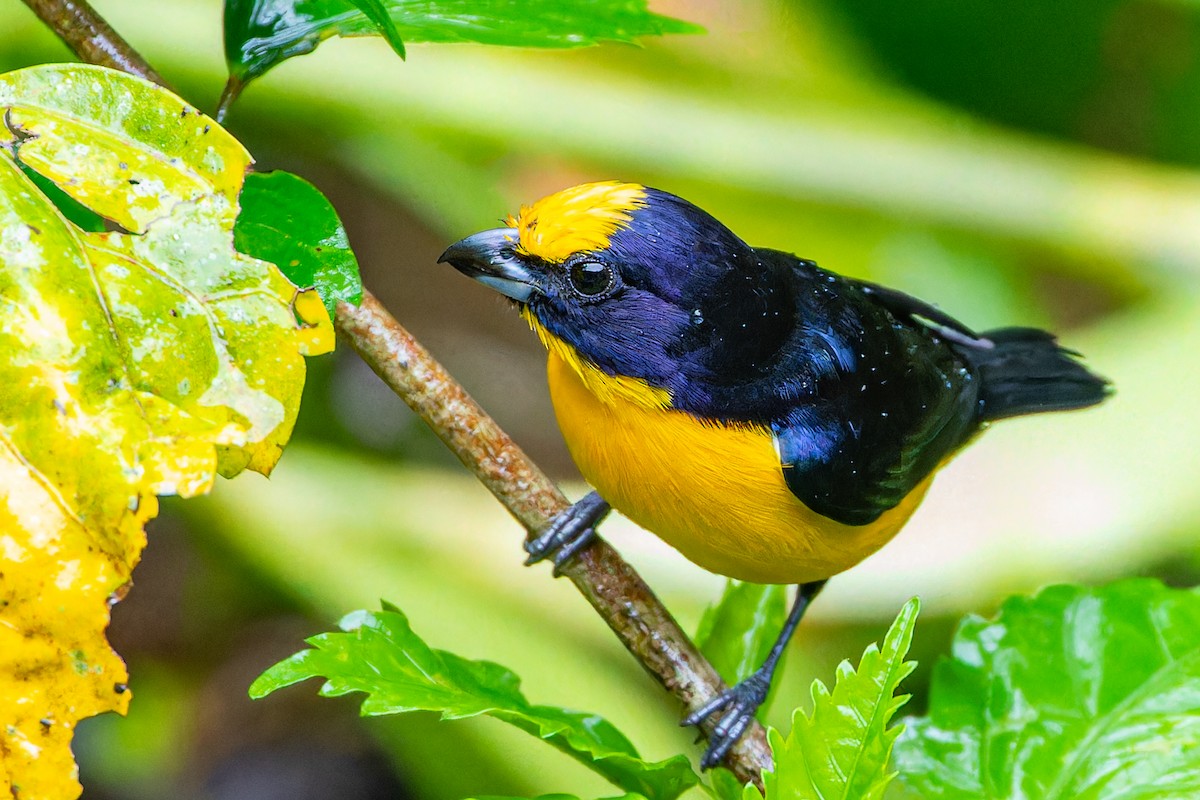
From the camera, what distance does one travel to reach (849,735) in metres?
1.15

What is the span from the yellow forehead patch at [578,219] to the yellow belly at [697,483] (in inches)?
8.6

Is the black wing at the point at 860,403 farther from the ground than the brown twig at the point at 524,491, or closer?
farther from the ground

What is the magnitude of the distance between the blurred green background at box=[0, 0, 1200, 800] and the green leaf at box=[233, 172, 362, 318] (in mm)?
1974

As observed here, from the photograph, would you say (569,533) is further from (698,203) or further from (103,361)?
(698,203)

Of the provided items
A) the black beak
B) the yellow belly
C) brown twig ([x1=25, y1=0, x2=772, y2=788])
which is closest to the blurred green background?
the yellow belly

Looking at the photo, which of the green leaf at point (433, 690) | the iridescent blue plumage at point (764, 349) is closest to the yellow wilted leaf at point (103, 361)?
the green leaf at point (433, 690)

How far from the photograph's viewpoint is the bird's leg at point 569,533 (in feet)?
5.69

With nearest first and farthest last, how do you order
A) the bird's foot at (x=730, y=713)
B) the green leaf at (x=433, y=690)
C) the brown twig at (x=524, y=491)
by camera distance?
the green leaf at (x=433, y=690)
the brown twig at (x=524, y=491)
the bird's foot at (x=730, y=713)

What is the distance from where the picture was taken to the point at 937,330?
252 centimetres

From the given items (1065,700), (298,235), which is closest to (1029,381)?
(1065,700)

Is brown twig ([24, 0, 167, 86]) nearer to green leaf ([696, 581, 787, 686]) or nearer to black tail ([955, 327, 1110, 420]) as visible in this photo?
green leaf ([696, 581, 787, 686])

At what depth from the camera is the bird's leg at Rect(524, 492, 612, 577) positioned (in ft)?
5.69

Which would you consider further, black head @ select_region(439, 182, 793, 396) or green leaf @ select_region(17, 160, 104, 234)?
black head @ select_region(439, 182, 793, 396)

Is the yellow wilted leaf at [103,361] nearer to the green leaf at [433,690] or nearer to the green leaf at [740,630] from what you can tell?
the green leaf at [433,690]
